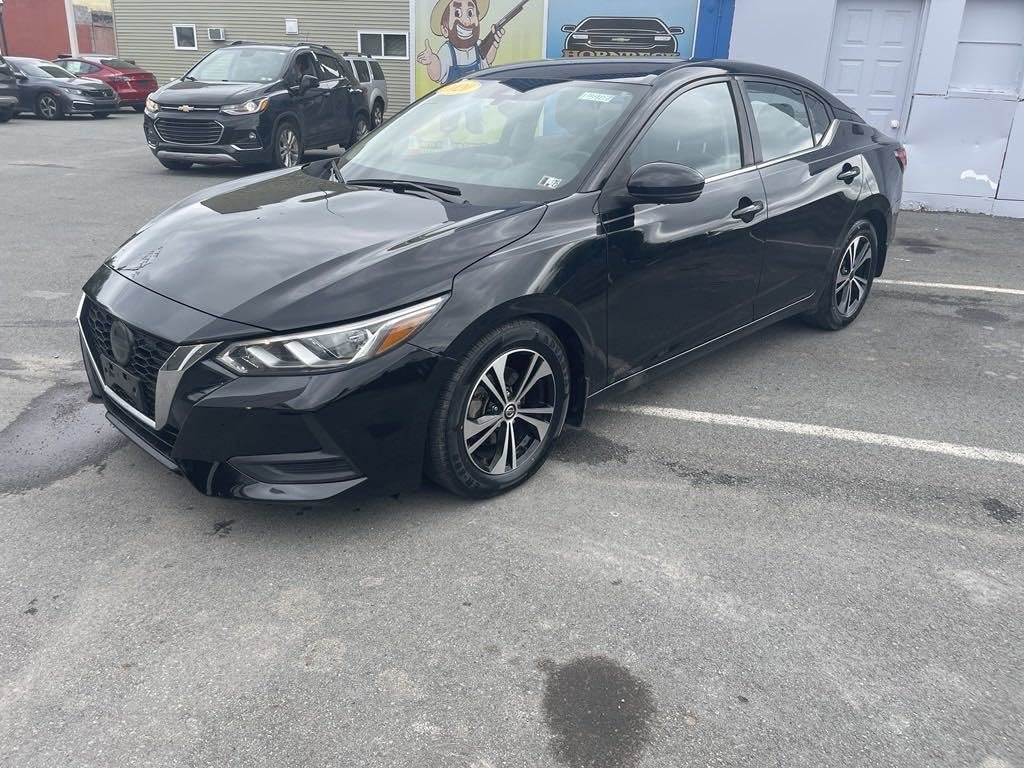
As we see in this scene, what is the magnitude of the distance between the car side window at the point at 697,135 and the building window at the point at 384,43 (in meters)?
18.5

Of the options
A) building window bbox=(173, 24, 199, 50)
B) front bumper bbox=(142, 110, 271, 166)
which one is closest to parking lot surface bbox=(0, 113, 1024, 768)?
front bumper bbox=(142, 110, 271, 166)

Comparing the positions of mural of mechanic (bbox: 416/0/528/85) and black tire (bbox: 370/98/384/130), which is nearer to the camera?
mural of mechanic (bbox: 416/0/528/85)

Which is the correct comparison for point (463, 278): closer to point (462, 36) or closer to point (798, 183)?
point (798, 183)

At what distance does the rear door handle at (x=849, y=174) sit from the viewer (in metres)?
5.02

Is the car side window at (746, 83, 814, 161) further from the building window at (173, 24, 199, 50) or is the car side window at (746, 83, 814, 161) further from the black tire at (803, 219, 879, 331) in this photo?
the building window at (173, 24, 199, 50)

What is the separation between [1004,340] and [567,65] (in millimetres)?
3476

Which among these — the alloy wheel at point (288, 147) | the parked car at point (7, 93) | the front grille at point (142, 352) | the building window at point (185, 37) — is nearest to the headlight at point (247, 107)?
the alloy wheel at point (288, 147)

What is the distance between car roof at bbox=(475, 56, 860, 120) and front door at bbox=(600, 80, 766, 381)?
10cm

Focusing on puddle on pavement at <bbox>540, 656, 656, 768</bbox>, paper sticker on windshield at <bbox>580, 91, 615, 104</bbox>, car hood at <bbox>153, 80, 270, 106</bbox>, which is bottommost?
puddle on pavement at <bbox>540, 656, 656, 768</bbox>

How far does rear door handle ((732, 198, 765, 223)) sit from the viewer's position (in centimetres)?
416

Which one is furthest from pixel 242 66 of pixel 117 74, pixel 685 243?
pixel 117 74

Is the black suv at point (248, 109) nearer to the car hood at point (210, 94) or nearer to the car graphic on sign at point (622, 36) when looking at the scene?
the car hood at point (210, 94)

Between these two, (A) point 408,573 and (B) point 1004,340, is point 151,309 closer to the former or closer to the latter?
(A) point 408,573

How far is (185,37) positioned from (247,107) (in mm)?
15843
